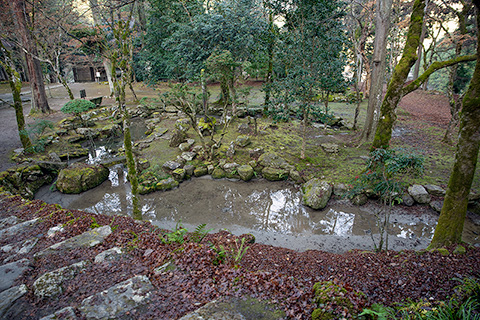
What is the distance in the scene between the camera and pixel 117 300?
2791 millimetres

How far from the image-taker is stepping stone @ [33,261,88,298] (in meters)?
2.89

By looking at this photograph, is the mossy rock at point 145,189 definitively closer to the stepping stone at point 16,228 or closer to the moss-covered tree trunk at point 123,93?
the moss-covered tree trunk at point 123,93

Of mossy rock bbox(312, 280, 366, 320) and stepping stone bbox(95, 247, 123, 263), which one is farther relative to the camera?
stepping stone bbox(95, 247, 123, 263)

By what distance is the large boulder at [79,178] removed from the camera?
788 centimetres

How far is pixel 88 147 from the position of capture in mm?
11562

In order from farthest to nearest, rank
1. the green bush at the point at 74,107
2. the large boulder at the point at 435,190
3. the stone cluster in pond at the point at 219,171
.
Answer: the green bush at the point at 74,107
the stone cluster in pond at the point at 219,171
the large boulder at the point at 435,190

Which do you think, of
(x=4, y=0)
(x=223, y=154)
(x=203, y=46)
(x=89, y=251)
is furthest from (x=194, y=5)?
(x=89, y=251)

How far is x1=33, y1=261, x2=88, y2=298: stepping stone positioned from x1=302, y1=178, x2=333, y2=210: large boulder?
5699mm

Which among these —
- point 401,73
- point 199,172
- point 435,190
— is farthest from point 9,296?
point 435,190

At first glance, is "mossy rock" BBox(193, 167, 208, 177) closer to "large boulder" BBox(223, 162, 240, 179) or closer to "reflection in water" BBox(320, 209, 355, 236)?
"large boulder" BBox(223, 162, 240, 179)

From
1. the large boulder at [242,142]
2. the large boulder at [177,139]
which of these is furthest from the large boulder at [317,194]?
the large boulder at [177,139]

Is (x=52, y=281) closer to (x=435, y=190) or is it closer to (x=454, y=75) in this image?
(x=435, y=190)

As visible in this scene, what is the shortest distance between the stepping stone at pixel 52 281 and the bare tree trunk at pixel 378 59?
9.99m

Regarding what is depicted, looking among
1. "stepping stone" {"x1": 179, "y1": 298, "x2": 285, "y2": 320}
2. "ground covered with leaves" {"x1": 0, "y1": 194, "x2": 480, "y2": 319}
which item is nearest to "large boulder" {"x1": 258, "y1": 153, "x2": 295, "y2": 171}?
"ground covered with leaves" {"x1": 0, "y1": 194, "x2": 480, "y2": 319}
